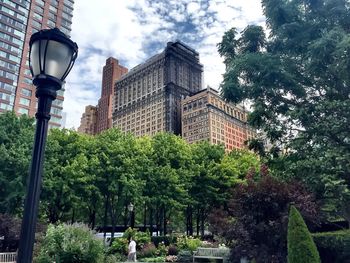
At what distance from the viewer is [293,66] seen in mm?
18875

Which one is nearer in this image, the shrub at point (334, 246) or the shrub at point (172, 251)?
the shrub at point (334, 246)

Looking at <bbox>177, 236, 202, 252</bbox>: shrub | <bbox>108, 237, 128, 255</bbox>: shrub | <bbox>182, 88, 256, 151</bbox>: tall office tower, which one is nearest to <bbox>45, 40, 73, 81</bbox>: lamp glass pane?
<bbox>177, 236, 202, 252</bbox>: shrub

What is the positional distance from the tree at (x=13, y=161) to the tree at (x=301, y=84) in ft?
58.6

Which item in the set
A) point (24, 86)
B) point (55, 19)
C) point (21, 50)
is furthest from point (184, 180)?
point (55, 19)

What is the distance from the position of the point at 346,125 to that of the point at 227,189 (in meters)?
22.5

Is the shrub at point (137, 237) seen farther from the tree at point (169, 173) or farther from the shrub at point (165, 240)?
→ the tree at point (169, 173)

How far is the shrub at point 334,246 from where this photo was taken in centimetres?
1435

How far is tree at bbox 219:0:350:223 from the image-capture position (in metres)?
15.9

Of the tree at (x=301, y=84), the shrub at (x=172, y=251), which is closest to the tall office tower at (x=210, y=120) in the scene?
the shrub at (x=172, y=251)

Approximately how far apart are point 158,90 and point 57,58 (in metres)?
139

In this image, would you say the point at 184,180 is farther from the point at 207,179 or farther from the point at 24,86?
the point at 24,86

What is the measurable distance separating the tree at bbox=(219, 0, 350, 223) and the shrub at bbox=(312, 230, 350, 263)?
4.65 ft

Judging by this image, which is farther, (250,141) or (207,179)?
(207,179)

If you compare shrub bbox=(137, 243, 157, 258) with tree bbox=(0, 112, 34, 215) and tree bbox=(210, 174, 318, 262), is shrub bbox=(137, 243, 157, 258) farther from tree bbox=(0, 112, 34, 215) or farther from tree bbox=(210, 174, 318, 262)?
tree bbox=(210, 174, 318, 262)
